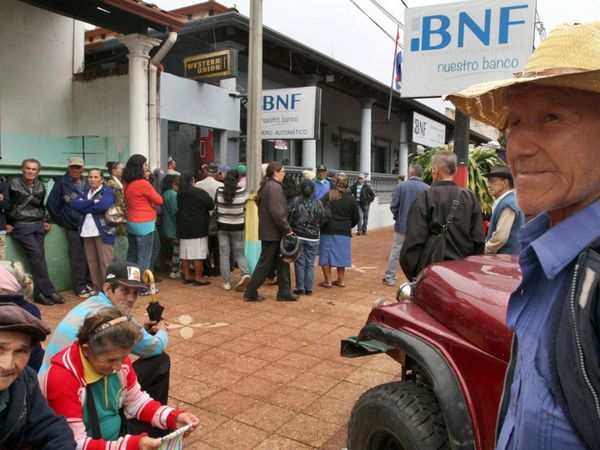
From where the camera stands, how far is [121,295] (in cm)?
294

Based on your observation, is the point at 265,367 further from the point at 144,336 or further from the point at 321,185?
the point at 321,185

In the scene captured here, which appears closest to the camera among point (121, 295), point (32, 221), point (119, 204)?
point (121, 295)

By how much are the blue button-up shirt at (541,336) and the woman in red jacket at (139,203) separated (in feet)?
19.9

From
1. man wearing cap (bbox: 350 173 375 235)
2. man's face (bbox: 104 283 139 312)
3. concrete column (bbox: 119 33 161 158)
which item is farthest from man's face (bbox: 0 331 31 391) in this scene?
man wearing cap (bbox: 350 173 375 235)

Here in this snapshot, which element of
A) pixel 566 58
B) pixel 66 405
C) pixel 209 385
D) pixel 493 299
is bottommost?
pixel 209 385

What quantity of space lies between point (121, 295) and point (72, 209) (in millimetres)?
4014

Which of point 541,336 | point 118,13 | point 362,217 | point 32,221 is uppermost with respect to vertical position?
point 118,13

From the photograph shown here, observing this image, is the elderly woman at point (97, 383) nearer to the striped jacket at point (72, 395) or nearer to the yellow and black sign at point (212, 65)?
the striped jacket at point (72, 395)

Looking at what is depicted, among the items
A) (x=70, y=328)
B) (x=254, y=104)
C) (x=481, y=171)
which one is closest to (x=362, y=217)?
(x=481, y=171)

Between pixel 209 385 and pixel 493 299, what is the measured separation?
2.67 metres

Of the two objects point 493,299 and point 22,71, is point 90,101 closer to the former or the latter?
point 22,71

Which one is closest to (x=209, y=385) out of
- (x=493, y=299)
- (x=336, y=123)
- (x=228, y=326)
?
(x=228, y=326)

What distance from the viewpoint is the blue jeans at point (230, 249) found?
724cm

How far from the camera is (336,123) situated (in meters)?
17.9
